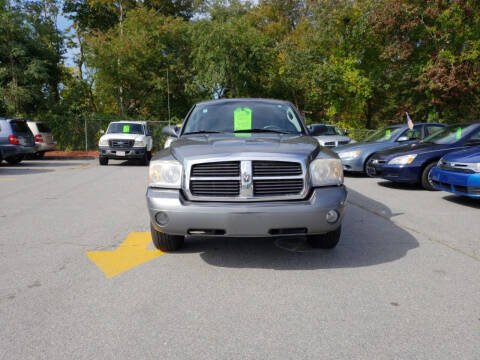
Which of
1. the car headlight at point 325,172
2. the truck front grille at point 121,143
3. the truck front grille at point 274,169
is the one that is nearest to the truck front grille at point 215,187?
the truck front grille at point 274,169

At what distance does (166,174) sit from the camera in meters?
3.90

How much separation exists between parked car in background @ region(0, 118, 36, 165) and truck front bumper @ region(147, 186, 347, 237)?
44.8 feet

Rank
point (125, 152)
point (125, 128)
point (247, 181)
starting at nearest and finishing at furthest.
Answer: point (247, 181), point (125, 152), point (125, 128)

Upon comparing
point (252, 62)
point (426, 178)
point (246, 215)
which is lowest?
point (426, 178)

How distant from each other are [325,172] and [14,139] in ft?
47.9

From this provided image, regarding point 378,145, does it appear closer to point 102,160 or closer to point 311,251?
point 311,251

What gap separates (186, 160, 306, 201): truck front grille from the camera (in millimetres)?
3723

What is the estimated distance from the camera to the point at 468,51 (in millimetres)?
25766

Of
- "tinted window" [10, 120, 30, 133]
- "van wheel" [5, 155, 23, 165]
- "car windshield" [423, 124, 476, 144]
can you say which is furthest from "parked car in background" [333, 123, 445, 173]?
"van wheel" [5, 155, 23, 165]

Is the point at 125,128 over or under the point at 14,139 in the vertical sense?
over

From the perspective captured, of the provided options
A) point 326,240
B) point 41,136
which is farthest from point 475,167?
point 41,136

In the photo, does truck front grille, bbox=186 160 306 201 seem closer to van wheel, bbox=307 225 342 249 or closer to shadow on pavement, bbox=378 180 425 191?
van wheel, bbox=307 225 342 249

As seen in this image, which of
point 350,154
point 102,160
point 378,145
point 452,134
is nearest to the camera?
point 452,134

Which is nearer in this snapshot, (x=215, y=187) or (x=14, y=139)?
(x=215, y=187)
